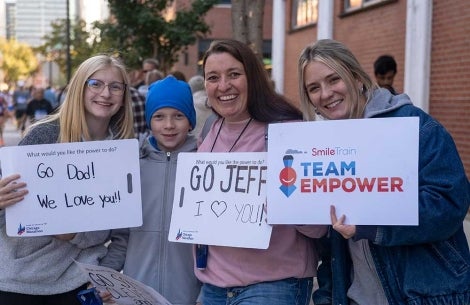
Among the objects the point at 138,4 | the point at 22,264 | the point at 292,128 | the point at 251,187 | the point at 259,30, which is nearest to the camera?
the point at 292,128

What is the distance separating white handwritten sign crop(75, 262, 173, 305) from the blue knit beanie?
2.62ft

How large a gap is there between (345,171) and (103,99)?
4.19ft

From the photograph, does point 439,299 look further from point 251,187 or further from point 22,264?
point 22,264

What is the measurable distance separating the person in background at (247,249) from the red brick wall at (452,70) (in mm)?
6864

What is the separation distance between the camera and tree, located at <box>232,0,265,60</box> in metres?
9.99

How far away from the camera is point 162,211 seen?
3463 millimetres

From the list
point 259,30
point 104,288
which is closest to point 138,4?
point 259,30

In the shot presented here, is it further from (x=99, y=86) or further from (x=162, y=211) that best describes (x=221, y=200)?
(x=99, y=86)

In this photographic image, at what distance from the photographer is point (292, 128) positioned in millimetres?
2941

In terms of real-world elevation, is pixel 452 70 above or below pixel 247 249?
above

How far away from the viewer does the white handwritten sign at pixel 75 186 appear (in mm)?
3340

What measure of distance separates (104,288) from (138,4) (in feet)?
41.1

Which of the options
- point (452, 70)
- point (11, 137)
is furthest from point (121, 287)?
point (11, 137)

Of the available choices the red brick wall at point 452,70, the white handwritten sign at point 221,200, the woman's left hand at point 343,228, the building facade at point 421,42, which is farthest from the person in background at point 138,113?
the woman's left hand at point 343,228
